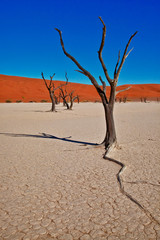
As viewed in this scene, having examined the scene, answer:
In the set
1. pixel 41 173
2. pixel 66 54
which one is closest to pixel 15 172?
pixel 41 173

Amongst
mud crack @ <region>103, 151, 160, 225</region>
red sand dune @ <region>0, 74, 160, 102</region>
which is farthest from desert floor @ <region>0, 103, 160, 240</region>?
red sand dune @ <region>0, 74, 160, 102</region>

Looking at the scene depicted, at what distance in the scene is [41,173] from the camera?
3.64m

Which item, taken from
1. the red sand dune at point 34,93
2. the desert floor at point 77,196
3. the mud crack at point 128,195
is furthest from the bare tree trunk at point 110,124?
the red sand dune at point 34,93

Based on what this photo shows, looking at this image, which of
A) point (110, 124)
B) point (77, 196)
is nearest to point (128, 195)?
point (77, 196)

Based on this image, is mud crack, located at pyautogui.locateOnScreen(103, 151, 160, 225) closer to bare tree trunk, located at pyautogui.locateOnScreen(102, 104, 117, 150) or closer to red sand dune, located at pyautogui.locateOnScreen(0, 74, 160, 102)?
bare tree trunk, located at pyautogui.locateOnScreen(102, 104, 117, 150)

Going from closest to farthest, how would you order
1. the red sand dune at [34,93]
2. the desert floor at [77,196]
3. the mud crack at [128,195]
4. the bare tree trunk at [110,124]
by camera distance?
the desert floor at [77,196] → the mud crack at [128,195] → the bare tree trunk at [110,124] → the red sand dune at [34,93]

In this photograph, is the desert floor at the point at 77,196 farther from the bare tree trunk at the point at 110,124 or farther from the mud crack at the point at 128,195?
the bare tree trunk at the point at 110,124

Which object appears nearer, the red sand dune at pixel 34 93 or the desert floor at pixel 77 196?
the desert floor at pixel 77 196

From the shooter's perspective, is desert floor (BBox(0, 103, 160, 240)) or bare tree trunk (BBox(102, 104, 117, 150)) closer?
desert floor (BBox(0, 103, 160, 240))

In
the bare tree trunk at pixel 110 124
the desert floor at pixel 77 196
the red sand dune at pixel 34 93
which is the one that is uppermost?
the red sand dune at pixel 34 93

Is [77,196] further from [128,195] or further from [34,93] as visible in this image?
[34,93]

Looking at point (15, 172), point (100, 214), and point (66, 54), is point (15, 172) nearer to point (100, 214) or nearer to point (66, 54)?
point (100, 214)

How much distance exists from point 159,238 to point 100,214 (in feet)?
2.40

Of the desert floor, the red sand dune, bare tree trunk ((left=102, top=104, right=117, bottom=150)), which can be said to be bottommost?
the desert floor
